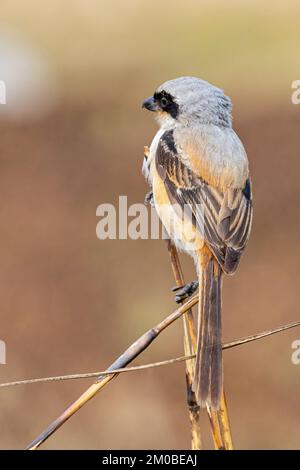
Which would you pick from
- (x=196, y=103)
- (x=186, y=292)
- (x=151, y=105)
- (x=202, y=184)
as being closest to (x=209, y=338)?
(x=186, y=292)

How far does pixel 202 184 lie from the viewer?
3.56 metres

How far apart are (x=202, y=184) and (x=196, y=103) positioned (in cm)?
41

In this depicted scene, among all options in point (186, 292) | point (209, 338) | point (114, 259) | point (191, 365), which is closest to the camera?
point (191, 365)

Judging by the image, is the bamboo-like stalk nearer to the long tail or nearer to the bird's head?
the long tail

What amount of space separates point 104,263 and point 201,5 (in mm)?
6651

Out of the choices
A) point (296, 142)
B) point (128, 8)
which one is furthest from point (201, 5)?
point (296, 142)

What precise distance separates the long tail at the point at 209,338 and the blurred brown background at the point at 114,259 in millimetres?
3017

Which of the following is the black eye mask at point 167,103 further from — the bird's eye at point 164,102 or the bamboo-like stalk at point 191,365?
the bamboo-like stalk at point 191,365

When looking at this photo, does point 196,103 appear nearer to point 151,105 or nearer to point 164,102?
point 164,102

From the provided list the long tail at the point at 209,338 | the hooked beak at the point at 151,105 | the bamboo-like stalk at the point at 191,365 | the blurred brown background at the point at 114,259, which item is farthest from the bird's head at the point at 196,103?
the blurred brown background at the point at 114,259

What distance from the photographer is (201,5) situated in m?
12.8

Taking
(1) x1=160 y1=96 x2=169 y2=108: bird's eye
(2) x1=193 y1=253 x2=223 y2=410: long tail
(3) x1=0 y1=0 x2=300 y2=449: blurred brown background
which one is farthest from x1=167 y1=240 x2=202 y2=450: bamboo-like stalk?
(3) x1=0 y1=0 x2=300 y2=449: blurred brown background

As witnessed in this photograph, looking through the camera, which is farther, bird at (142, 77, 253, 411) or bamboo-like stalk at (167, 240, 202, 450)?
bird at (142, 77, 253, 411)

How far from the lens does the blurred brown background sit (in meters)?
6.70
